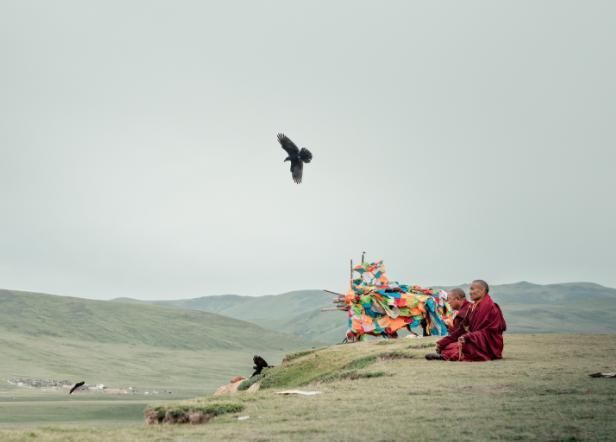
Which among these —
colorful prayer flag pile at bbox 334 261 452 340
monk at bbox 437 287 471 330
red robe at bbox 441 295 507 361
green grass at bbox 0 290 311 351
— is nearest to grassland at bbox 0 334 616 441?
red robe at bbox 441 295 507 361

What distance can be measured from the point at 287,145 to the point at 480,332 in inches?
433

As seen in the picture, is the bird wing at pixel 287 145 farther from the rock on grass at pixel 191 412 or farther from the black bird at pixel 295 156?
the rock on grass at pixel 191 412

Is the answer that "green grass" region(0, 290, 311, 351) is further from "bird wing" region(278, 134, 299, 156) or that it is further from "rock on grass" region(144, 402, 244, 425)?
"rock on grass" region(144, 402, 244, 425)

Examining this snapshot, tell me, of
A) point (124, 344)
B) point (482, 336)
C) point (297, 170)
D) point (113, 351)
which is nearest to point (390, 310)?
point (297, 170)

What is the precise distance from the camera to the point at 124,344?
122 m

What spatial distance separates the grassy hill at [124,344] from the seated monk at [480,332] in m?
46.8

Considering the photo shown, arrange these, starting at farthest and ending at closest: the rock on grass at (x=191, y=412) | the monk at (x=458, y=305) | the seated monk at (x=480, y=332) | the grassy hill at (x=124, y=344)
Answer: the grassy hill at (x=124, y=344) < the monk at (x=458, y=305) < the seated monk at (x=480, y=332) < the rock on grass at (x=191, y=412)

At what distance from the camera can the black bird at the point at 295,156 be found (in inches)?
1124

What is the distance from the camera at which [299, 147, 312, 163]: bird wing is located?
93.7 ft

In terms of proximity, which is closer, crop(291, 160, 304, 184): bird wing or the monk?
the monk

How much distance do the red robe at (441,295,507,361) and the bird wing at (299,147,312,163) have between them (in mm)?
9998

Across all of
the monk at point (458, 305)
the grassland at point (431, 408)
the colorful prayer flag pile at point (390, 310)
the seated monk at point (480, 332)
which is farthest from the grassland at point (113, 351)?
the grassland at point (431, 408)

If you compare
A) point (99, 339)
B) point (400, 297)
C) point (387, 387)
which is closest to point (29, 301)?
point (99, 339)

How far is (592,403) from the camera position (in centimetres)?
1339
